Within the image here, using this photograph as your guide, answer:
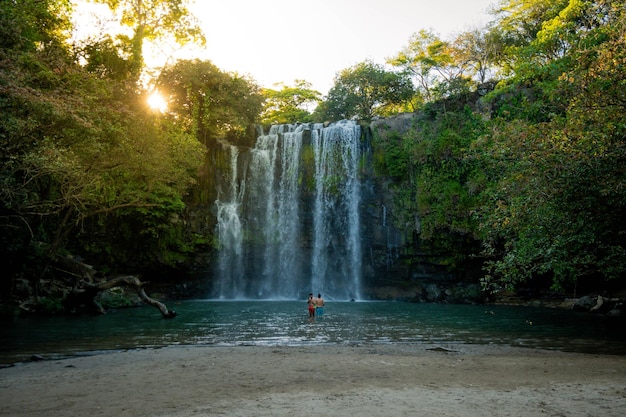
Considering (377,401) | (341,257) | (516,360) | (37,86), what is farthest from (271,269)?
(377,401)

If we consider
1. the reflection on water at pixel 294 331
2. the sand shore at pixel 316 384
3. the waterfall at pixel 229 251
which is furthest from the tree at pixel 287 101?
the sand shore at pixel 316 384

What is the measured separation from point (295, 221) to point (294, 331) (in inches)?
801

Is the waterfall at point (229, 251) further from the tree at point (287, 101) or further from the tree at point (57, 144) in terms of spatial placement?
the tree at point (287, 101)

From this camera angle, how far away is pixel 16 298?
21984mm

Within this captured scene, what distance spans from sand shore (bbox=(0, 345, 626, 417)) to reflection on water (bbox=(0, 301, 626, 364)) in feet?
8.02

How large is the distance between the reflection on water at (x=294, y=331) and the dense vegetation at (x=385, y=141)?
204cm

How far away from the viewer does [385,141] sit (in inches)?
1415

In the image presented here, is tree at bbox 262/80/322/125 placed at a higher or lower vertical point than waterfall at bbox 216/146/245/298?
higher

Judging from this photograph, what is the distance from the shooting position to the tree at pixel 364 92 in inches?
1932

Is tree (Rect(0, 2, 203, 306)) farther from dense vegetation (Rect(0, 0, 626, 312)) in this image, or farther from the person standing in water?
the person standing in water

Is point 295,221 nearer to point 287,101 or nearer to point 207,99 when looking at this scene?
A: point 207,99

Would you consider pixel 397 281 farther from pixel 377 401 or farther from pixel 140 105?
pixel 377 401

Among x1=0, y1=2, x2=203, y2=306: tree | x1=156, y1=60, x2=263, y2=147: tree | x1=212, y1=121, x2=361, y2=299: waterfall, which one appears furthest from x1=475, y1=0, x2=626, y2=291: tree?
x1=156, y1=60, x2=263, y2=147: tree

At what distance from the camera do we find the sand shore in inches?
235
